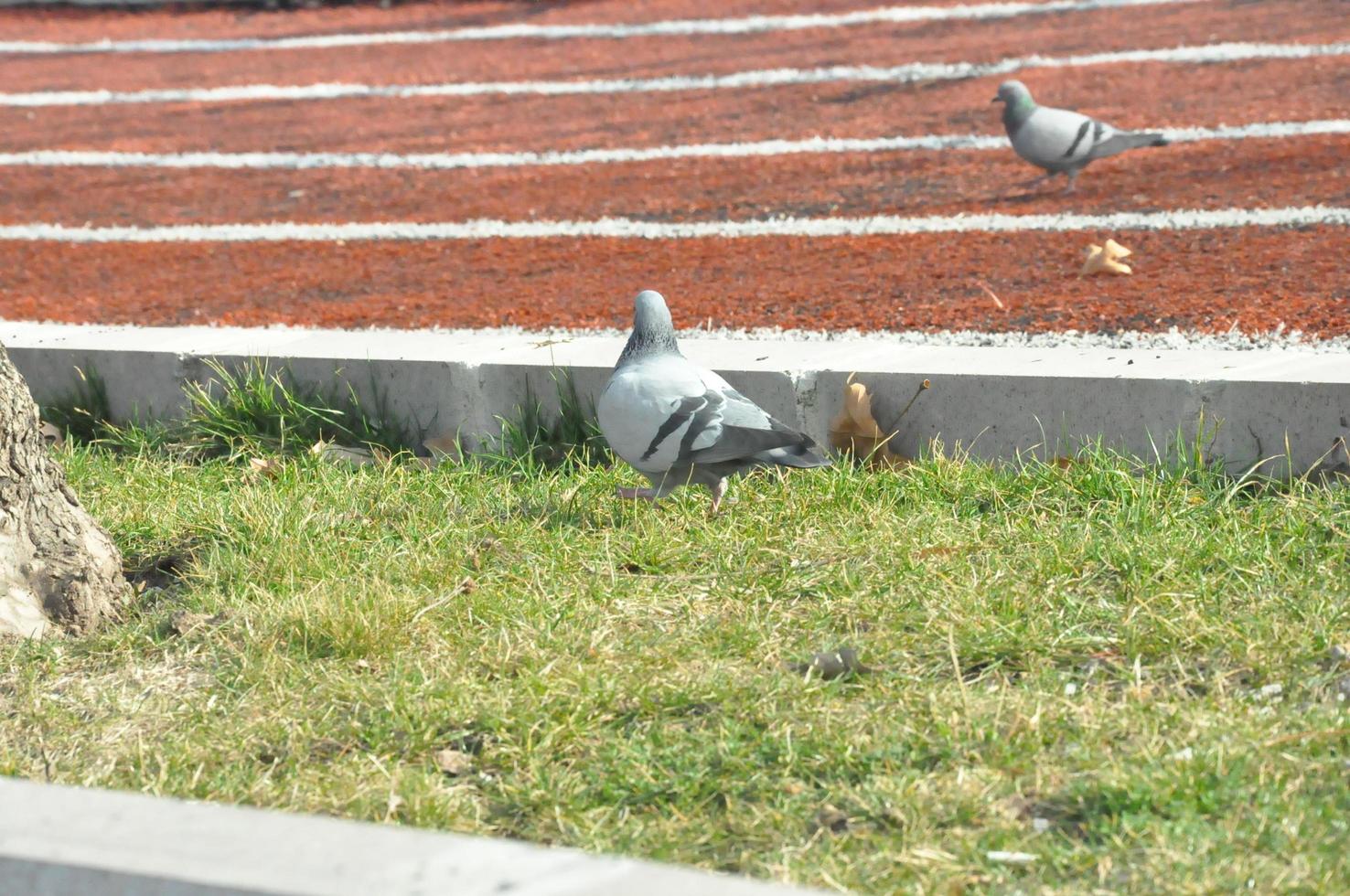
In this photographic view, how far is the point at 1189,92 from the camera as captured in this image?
366 inches

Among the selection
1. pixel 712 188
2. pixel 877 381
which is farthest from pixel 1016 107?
pixel 877 381

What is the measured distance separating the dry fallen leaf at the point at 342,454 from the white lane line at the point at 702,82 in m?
7.10

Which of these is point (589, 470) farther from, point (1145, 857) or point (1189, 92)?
point (1189, 92)

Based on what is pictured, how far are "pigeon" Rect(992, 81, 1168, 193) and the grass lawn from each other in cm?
371

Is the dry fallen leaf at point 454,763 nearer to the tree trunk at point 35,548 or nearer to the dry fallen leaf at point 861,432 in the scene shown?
the tree trunk at point 35,548

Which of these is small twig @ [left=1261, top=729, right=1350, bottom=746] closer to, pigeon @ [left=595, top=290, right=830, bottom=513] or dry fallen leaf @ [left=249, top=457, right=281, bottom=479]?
pigeon @ [left=595, top=290, right=830, bottom=513]

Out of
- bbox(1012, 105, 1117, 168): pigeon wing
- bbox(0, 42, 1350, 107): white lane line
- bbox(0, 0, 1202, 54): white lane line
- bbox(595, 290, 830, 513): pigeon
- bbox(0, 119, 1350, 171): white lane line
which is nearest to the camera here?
bbox(595, 290, 830, 513): pigeon

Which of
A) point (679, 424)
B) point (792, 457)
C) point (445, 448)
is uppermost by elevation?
point (679, 424)

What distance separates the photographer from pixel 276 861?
6.29 ft

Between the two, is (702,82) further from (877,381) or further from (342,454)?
(877,381)

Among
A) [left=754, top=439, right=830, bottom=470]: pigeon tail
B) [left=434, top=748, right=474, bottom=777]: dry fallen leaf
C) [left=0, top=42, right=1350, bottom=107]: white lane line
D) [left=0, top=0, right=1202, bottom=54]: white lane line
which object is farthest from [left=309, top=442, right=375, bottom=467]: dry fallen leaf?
[left=0, top=0, right=1202, bottom=54]: white lane line

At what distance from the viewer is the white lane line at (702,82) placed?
10.4 m

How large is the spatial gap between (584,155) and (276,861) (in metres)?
7.68

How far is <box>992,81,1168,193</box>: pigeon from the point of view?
720 centimetres
